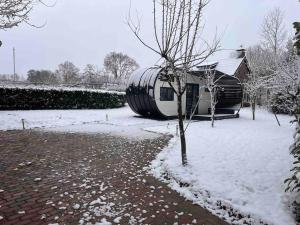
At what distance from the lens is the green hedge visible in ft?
57.0

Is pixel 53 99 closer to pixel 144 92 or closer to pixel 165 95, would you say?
pixel 144 92

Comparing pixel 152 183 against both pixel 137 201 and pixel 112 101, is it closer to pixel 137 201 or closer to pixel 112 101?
pixel 137 201

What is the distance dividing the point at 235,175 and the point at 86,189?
3.05m

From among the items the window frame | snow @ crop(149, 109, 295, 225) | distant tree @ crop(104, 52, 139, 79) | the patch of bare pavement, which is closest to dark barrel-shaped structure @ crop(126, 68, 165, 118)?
the window frame

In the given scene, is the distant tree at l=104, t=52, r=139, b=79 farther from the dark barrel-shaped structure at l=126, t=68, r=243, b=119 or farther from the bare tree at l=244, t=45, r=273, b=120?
the dark barrel-shaped structure at l=126, t=68, r=243, b=119

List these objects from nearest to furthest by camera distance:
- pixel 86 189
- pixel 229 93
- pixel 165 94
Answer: pixel 86 189 < pixel 165 94 < pixel 229 93

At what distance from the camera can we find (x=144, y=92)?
53.6 ft

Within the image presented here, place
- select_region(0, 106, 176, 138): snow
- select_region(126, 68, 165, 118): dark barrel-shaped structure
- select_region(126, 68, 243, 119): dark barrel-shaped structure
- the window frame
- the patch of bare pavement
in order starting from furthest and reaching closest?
the window frame → select_region(126, 68, 243, 119): dark barrel-shaped structure → select_region(126, 68, 165, 118): dark barrel-shaped structure → select_region(0, 106, 176, 138): snow → the patch of bare pavement

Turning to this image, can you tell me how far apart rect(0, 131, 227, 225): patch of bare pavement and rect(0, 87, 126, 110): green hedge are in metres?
9.66

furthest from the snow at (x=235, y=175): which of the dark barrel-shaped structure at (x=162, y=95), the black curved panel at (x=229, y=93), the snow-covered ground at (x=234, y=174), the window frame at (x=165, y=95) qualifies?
the black curved panel at (x=229, y=93)

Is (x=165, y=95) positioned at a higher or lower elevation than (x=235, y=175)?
higher

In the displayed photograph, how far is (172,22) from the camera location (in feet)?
19.9

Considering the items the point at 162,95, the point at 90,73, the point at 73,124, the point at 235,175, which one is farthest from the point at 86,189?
the point at 90,73

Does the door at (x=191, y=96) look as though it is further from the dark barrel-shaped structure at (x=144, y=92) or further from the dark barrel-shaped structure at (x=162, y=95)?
the dark barrel-shaped structure at (x=144, y=92)
